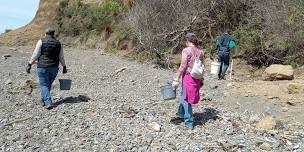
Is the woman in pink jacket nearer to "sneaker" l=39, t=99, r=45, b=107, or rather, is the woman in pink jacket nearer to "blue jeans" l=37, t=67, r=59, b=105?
"blue jeans" l=37, t=67, r=59, b=105

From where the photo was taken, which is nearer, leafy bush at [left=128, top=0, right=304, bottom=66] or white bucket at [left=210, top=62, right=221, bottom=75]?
white bucket at [left=210, top=62, right=221, bottom=75]

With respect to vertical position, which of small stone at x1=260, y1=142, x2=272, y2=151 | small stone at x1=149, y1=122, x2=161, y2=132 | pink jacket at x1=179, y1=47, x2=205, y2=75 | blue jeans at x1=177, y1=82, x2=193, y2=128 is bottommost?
small stone at x1=260, y1=142, x2=272, y2=151

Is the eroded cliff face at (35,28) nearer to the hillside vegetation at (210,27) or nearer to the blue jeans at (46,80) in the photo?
the hillside vegetation at (210,27)

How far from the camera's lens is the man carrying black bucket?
394 inches

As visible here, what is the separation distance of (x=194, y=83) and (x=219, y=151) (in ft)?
4.41

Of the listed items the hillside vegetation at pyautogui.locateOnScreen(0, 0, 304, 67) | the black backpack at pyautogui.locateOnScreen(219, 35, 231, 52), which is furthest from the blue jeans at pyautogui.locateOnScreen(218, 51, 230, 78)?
the hillside vegetation at pyautogui.locateOnScreen(0, 0, 304, 67)

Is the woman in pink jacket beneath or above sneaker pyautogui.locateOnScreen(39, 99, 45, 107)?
above

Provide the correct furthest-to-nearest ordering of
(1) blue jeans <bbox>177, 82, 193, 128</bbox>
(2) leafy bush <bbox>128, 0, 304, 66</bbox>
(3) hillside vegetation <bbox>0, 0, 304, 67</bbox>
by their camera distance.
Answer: (2) leafy bush <bbox>128, 0, 304, 66</bbox>
(3) hillside vegetation <bbox>0, 0, 304, 67</bbox>
(1) blue jeans <bbox>177, 82, 193, 128</bbox>

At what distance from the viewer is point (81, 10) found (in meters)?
34.6

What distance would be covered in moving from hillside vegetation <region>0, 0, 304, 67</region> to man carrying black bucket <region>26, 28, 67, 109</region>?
8.36 m

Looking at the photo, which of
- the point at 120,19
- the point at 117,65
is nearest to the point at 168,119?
the point at 117,65

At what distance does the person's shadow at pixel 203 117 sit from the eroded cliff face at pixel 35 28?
2725 cm

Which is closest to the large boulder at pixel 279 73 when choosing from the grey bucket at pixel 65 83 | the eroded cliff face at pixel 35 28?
the grey bucket at pixel 65 83

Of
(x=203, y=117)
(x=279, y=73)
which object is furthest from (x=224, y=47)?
(x=203, y=117)
